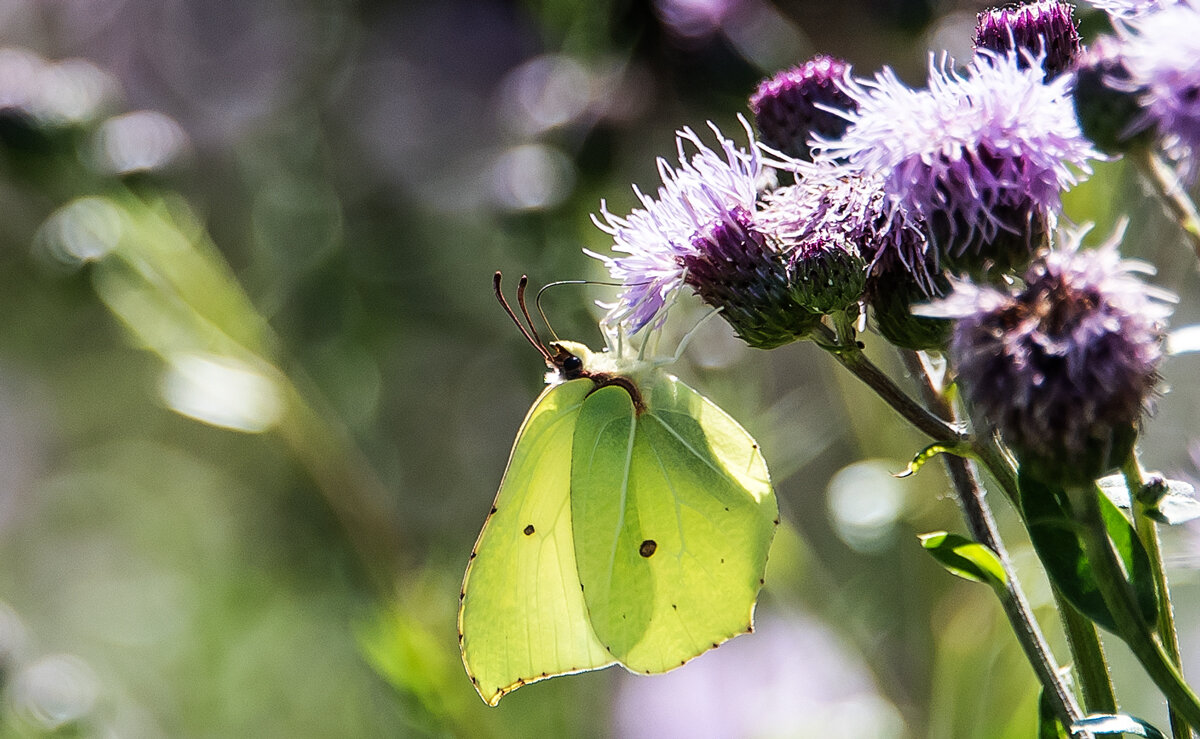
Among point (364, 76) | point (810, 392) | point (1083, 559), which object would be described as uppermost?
point (364, 76)

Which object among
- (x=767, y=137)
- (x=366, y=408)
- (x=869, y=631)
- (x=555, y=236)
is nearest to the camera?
(x=767, y=137)

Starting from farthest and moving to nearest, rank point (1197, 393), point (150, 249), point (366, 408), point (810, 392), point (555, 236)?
point (810, 392) < point (1197, 393) < point (366, 408) < point (555, 236) < point (150, 249)

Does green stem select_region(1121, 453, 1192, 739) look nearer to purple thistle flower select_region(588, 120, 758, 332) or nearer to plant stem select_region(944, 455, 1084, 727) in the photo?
plant stem select_region(944, 455, 1084, 727)

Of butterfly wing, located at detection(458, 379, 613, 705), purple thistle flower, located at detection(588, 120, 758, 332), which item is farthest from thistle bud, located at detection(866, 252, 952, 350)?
butterfly wing, located at detection(458, 379, 613, 705)

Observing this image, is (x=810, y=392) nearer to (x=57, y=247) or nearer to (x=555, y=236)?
(x=555, y=236)

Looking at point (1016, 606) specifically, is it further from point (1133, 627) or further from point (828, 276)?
point (828, 276)

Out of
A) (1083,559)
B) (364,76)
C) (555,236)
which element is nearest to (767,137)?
(1083,559)

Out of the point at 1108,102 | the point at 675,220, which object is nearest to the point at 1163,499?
the point at 1108,102
